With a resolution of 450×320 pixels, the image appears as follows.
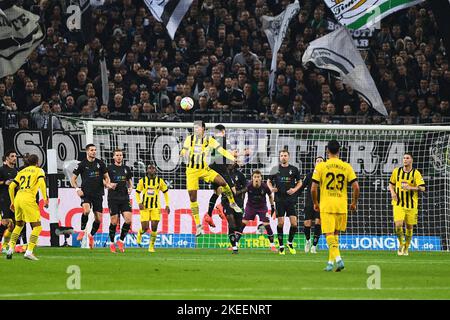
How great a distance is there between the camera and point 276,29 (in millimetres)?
25328

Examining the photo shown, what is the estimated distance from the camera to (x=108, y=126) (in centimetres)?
2262

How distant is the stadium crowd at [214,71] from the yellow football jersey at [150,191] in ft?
5.39

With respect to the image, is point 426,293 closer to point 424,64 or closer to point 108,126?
point 108,126

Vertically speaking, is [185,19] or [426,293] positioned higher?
[185,19]

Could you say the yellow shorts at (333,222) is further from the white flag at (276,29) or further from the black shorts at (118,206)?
the white flag at (276,29)

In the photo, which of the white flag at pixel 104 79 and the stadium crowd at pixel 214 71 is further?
the white flag at pixel 104 79

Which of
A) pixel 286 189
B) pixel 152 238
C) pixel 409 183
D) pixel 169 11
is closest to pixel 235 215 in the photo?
pixel 286 189

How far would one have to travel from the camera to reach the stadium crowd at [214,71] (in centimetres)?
2380

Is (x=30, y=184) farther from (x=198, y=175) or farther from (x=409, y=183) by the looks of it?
(x=409, y=183)

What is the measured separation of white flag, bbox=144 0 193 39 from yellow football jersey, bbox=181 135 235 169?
5.93 m

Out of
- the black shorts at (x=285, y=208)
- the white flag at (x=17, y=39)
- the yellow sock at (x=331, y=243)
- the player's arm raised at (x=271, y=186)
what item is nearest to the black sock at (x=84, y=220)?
the player's arm raised at (x=271, y=186)

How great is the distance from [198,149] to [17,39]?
6.53 meters
